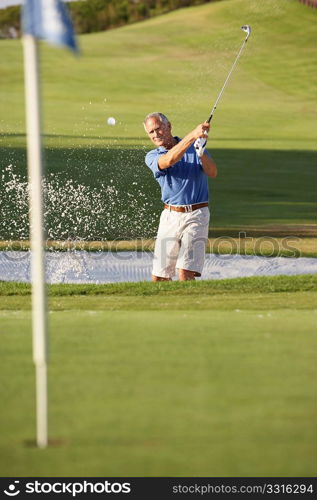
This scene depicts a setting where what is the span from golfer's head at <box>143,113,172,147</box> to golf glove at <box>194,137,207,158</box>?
14.6 inches

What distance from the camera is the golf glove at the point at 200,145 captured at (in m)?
8.34

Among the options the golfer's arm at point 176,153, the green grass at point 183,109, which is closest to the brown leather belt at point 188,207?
the golfer's arm at point 176,153

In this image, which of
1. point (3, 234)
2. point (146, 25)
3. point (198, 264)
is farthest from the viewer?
point (146, 25)

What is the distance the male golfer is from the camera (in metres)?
8.73

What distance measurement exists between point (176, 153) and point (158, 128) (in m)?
0.49

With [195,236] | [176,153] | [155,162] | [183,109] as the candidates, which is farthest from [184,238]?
[183,109]

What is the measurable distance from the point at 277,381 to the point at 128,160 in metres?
18.7

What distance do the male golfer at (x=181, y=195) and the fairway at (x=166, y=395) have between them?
2.12 meters

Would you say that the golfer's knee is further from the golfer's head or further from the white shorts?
the golfer's head

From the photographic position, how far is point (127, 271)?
38.7 ft

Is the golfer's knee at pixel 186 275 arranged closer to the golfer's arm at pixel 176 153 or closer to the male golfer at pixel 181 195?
the male golfer at pixel 181 195

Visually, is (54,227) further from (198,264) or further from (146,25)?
(146,25)

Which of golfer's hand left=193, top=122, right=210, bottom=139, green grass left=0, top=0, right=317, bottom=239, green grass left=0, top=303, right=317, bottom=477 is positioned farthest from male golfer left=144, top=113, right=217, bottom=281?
green grass left=0, top=0, right=317, bottom=239
